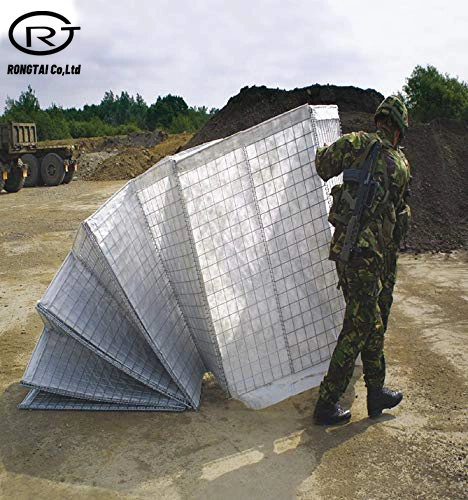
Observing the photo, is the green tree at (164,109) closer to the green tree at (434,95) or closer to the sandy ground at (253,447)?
the green tree at (434,95)

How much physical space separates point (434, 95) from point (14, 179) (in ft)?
48.1

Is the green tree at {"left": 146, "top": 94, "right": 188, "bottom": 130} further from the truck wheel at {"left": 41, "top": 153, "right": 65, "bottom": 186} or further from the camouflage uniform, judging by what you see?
the camouflage uniform

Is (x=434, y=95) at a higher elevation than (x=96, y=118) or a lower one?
lower

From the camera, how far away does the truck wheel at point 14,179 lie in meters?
18.0

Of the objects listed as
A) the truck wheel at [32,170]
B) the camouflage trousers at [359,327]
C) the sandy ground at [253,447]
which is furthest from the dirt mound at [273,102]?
the camouflage trousers at [359,327]

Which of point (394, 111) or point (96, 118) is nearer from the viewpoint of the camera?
point (394, 111)

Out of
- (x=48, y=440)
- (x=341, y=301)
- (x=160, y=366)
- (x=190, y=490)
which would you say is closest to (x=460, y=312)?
(x=341, y=301)

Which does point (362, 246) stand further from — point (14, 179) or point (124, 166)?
point (124, 166)

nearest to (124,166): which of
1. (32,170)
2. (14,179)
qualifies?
(32,170)

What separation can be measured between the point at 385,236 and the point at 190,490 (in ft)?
6.20

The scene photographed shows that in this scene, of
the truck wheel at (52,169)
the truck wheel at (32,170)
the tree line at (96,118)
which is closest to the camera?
the truck wheel at (32,170)

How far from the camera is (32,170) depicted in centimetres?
1997

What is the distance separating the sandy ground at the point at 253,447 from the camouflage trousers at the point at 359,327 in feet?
1.04

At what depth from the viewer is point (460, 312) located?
588 centimetres
